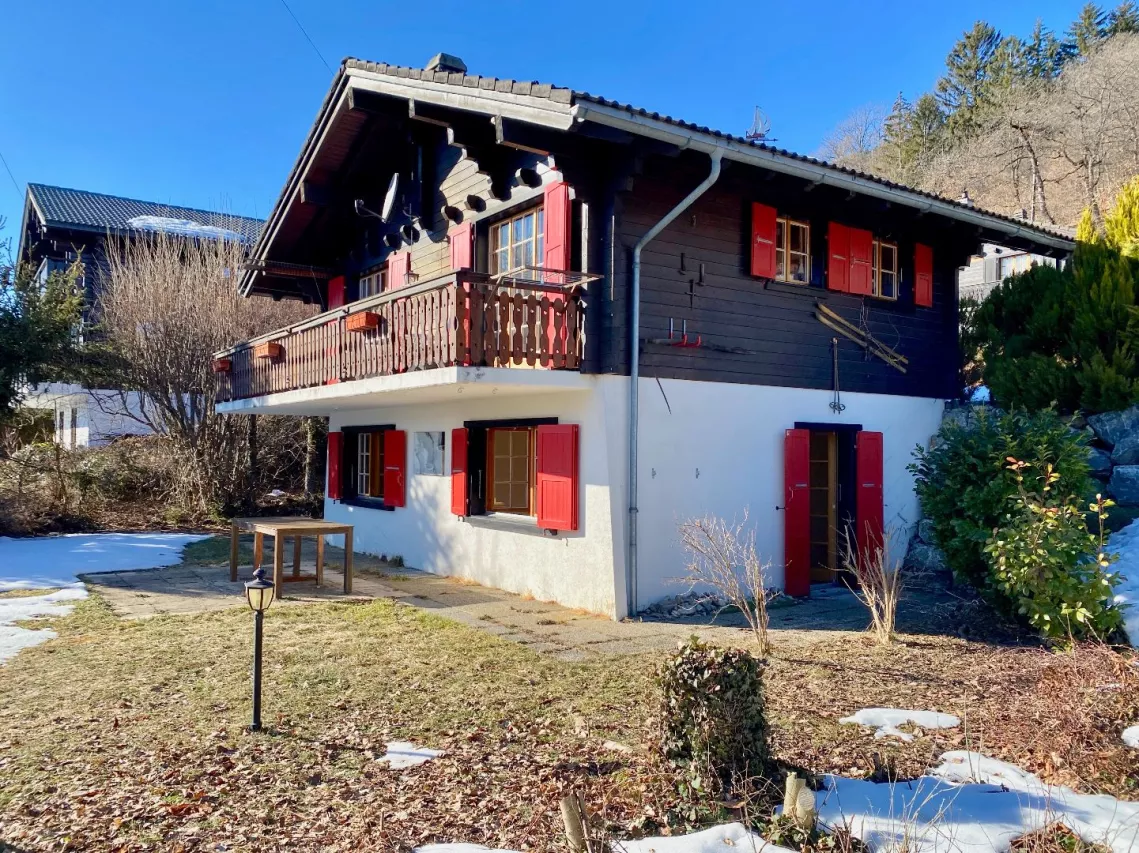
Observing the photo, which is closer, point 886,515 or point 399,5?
point 886,515

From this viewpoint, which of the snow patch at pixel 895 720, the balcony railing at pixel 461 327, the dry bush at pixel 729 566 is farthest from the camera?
the balcony railing at pixel 461 327

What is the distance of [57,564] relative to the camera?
11586 millimetres

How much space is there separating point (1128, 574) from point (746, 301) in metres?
4.51

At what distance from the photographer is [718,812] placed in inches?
138

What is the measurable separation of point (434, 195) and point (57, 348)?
836 cm

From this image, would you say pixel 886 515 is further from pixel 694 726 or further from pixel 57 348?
pixel 57 348

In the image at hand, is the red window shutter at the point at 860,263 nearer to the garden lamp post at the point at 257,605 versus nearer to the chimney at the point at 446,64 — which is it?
the chimney at the point at 446,64

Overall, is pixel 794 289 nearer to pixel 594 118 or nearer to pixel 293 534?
pixel 594 118

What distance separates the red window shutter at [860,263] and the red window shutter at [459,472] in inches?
202

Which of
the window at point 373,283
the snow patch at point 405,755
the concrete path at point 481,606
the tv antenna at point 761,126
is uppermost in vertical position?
the tv antenna at point 761,126

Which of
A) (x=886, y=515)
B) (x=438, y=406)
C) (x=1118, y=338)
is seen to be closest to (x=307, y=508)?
(x=438, y=406)

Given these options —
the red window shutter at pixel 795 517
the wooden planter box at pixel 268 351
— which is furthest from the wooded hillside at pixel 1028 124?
the wooden planter box at pixel 268 351

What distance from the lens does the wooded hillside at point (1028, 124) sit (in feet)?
77.9

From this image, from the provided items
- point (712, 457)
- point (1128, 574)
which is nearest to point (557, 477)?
point (712, 457)
